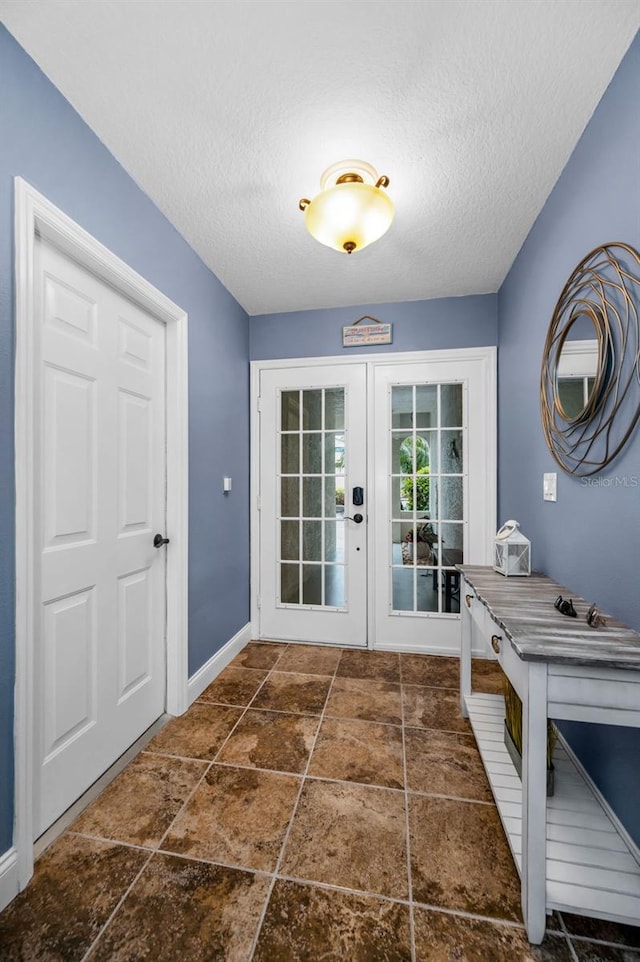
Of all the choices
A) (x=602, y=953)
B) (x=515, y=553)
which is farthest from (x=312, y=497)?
(x=602, y=953)

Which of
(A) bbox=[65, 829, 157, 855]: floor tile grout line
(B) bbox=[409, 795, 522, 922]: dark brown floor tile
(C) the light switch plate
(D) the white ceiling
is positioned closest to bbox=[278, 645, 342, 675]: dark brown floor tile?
(B) bbox=[409, 795, 522, 922]: dark brown floor tile

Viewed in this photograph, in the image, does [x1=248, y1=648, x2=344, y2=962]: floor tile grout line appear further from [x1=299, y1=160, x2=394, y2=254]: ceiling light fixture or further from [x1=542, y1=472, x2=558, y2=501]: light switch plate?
[x1=299, y1=160, x2=394, y2=254]: ceiling light fixture

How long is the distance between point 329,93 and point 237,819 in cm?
267

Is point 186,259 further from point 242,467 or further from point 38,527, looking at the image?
point 38,527

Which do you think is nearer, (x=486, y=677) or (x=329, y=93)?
(x=329, y=93)

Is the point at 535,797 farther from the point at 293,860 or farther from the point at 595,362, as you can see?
the point at 595,362

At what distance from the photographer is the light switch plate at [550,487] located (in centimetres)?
184

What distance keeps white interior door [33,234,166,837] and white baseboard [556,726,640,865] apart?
6.29 ft

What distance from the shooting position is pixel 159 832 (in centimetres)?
140

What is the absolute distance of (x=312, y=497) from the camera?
3.08m

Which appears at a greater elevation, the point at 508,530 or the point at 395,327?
the point at 395,327

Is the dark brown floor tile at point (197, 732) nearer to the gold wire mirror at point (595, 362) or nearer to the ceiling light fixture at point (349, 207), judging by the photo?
the gold wire mirror at point (595, 362)

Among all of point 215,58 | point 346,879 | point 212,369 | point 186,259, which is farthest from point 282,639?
point 215,58

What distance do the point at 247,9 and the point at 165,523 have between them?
200cm
